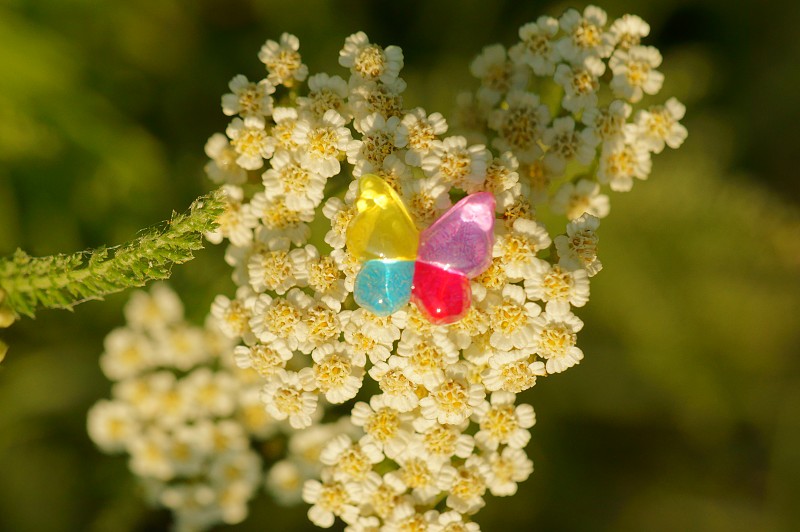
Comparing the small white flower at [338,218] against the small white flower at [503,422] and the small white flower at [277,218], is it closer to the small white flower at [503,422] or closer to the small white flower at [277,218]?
the small white flower at [277,218]

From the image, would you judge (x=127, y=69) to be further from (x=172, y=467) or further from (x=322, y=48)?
(x=172, y=467)

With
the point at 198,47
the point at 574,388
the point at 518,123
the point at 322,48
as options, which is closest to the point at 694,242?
the point at 574,388

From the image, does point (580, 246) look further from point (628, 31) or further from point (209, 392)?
point (209, 392)

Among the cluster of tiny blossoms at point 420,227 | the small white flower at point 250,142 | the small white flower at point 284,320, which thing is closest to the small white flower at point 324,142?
the cluster of tiny blossoms at point 420,227

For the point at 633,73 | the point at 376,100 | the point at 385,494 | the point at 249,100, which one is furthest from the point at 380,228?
the point at 633,73

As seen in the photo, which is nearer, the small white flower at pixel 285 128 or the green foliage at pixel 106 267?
the green foliage at pixel 106 267

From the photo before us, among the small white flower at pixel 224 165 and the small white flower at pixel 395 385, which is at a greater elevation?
the small white flower at pixel 224 165

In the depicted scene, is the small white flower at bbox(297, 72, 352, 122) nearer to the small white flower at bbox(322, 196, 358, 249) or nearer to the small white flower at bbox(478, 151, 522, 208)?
the small white flower at bbox(322, 196, 358, 249)
